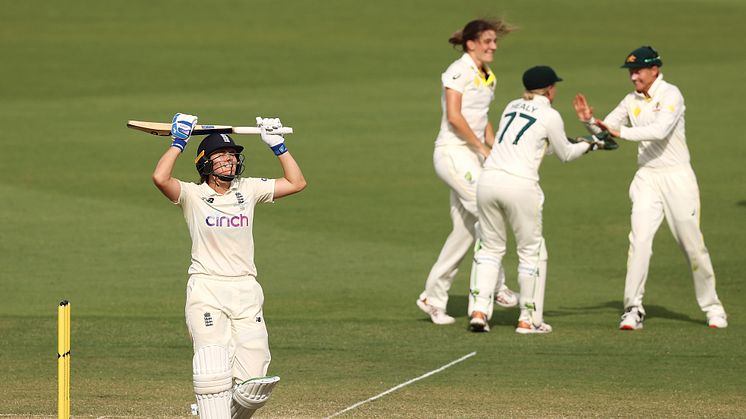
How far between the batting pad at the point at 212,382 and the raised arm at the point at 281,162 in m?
1.04

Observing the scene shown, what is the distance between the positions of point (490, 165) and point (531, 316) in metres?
1.32

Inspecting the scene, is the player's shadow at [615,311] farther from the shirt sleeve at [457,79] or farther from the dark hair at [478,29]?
the dark hair at [478,29]

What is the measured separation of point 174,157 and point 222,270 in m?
0.68

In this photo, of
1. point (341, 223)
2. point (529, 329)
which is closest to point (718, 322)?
point (529, 329)

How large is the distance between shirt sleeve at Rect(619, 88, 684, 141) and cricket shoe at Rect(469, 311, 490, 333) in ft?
6.14

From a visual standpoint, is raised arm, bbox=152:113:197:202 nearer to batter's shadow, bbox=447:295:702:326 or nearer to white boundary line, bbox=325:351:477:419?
white boundary line, bbox=325:351:477:419

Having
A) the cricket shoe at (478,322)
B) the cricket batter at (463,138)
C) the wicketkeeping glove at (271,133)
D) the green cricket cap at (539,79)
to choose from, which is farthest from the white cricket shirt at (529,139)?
the wicketkeeping glove at (271,133)

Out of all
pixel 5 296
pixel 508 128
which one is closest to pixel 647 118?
pixel 508 128

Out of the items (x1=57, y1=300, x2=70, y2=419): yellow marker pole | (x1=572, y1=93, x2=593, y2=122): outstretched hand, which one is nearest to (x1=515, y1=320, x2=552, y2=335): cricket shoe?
(x1=572, y1=93, x2=593, y2=122): outstretched hand

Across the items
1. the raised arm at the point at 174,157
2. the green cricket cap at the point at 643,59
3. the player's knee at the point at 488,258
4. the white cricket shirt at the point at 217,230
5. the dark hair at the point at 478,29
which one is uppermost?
the dark hair at the point at 478,29

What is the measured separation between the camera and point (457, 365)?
1074 centimetres

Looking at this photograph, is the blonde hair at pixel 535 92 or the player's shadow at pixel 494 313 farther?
the player's shadow at pixel 494 313

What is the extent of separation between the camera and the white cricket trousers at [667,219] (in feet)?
39.2

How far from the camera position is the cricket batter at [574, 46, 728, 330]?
39.1ft
